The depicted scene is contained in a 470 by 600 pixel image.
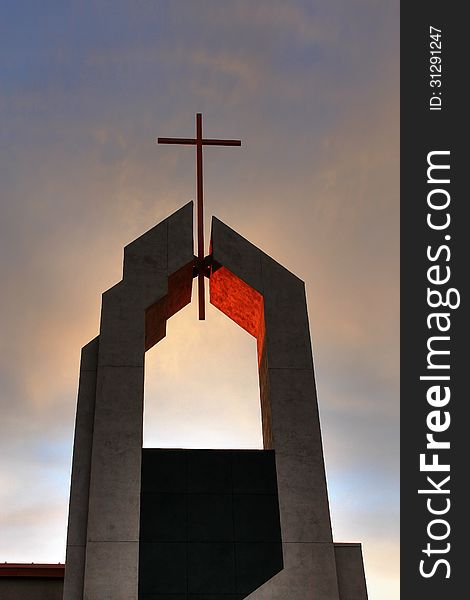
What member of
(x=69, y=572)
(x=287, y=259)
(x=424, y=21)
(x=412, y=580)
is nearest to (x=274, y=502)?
(x=412, y=580)

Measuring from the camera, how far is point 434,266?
57.5 ft

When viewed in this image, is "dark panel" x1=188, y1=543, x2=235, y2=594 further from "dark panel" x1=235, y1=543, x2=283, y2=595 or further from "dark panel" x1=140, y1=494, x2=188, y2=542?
"dark panel" x1=140, y1=494, x2=188, y2=542

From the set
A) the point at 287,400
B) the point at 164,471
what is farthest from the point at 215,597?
the point at 287,400

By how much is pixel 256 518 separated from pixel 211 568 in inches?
57.4

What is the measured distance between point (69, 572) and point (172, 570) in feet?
6.91

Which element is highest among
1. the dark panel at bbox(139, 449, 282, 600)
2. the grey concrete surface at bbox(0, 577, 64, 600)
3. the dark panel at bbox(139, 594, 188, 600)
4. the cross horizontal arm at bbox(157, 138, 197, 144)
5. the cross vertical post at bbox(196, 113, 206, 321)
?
the cross horizontal arm at bbox(157, 138, 197, 144)

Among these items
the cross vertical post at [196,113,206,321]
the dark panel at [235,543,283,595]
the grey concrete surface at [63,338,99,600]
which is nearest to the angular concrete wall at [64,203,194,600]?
the grey concrete surface at [63,338,99,600]

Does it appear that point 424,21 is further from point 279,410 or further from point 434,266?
point 279,410

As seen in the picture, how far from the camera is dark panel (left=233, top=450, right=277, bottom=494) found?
17.0 meters

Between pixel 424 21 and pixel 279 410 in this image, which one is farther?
pixel 424 21

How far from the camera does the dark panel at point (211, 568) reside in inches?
616

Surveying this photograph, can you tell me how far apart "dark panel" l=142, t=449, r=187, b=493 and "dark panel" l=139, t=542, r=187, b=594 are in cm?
125

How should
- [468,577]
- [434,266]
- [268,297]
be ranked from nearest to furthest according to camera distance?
[468,577], [434,266], [268,297]

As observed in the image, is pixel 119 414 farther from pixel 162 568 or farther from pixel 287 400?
pixel 287 400
